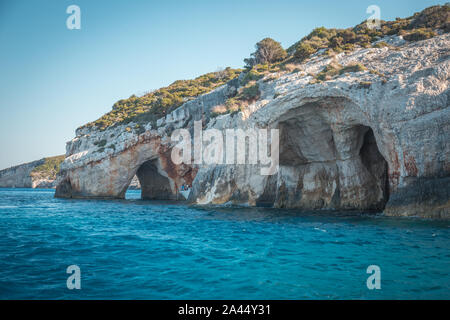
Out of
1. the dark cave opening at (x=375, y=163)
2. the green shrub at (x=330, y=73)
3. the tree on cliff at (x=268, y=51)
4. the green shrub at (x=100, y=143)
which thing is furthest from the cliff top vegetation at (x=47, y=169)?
the dark cave opening at (x=375, y=163)

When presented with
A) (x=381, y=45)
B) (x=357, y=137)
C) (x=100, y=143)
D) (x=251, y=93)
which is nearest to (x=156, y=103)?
(x=100, y=143)

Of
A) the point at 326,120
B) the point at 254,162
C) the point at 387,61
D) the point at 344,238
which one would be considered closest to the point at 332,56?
the point at 387,61

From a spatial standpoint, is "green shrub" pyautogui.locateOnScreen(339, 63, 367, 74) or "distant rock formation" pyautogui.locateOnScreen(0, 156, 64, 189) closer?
"green shrub" pyautogui.locateOnScreen(339, 63, 367, 74)

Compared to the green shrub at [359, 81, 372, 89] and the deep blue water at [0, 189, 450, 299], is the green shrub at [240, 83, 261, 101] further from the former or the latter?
the deep blue water at [0, 189, 450, 299]

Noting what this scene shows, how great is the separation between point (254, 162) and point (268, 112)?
4.40 m

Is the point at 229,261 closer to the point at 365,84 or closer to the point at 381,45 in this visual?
the point at 365,84

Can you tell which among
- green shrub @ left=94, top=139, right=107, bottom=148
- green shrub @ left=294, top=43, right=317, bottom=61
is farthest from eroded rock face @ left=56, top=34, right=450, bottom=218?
green shrub @ left=94, top=139, right=107, bottom=148

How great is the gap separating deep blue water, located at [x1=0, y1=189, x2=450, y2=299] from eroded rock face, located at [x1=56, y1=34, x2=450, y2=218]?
3704 millimetres

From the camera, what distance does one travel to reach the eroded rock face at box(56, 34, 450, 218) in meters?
14.8

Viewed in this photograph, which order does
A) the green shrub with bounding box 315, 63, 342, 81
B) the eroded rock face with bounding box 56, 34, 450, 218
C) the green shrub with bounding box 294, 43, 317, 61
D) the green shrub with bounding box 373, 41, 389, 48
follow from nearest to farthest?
1. the eroded rock face with bounding box 56, 34, 450, 218
2. the green shrub with bounding box 315, 63, 342, 81
3. the green shrub with bounding box 373, 41, 389, 48
4. the green shrub with bounding box 294, 43, 317, 61

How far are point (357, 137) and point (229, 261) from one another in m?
16.3

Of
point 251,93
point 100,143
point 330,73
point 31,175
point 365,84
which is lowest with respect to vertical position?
point 31,175

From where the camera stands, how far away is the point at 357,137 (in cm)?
2062
